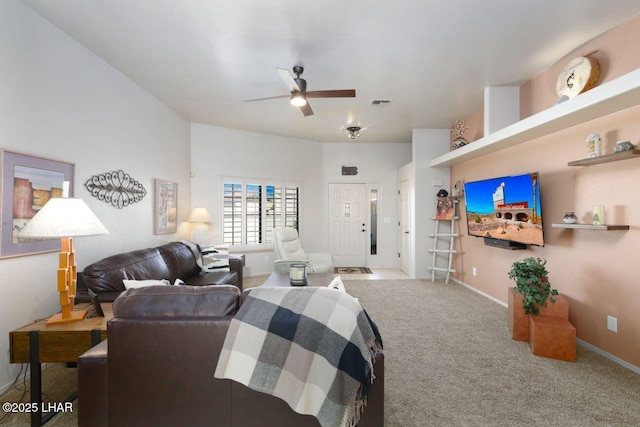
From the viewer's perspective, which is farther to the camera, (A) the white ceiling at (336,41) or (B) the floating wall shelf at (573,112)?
(A) the white ceiling at (336,41)

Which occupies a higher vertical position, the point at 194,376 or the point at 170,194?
the point at 170,194

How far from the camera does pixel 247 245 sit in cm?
575

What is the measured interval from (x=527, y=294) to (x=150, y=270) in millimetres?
3604

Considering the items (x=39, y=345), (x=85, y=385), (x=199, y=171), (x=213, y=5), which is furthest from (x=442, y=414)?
(x=199, y=171)

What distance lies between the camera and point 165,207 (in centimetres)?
433

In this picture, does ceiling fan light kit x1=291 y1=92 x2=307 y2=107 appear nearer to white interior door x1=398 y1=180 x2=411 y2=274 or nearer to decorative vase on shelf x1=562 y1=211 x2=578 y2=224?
decorative vase on shelf x1=562 y1=211 x2=578 y2=224

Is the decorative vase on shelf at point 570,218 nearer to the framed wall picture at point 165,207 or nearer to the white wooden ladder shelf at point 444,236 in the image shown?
the white wooden ladder shelf at point 444,236

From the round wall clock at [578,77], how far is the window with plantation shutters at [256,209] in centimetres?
454

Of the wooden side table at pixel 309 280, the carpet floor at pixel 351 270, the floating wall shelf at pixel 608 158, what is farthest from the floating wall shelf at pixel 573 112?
the carpet floor at pixel 351 270

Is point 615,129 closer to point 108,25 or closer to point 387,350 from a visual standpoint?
point 387,350

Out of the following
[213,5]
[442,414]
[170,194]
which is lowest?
[442,414]

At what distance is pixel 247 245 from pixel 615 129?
5.29 metres

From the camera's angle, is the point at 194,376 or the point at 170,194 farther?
the point at 170,194

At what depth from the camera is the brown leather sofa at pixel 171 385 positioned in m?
1.34
